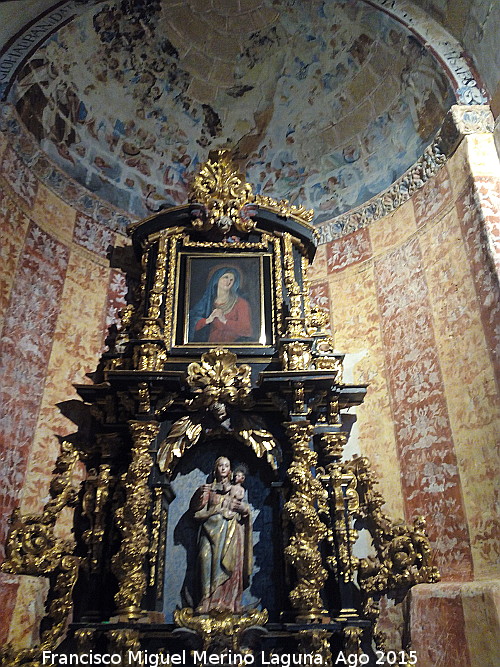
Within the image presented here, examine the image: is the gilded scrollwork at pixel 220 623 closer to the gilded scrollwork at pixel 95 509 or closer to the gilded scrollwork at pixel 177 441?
the gilded scrollwork at pixel 95 509

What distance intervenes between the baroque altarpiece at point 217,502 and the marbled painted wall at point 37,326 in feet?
0.60

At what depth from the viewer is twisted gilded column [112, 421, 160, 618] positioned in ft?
16.2

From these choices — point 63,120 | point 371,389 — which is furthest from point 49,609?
point 63,120

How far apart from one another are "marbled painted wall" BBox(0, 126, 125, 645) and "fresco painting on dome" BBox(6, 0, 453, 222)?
102cm

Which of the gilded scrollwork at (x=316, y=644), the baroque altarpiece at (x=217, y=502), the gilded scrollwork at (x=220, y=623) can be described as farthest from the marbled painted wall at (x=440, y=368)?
the gilded scrollwork at (x=220, y=623)

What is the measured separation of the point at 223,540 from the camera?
17.3 feet

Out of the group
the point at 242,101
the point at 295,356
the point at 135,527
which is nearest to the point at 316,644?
the point at 135,527

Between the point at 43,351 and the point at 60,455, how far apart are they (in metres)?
1.21

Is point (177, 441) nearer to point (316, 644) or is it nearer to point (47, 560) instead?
point (47, 560)

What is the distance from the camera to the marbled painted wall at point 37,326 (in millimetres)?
5434

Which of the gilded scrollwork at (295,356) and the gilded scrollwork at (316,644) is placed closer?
the gilded scrollwork at (316,644)

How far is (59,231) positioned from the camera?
7.03 meters

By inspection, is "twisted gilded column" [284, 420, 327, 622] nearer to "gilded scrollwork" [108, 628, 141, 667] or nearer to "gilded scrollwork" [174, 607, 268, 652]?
"gilded scrollwork" [174, 607, 268, 652]

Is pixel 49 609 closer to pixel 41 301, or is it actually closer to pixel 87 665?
pixel 87 665
